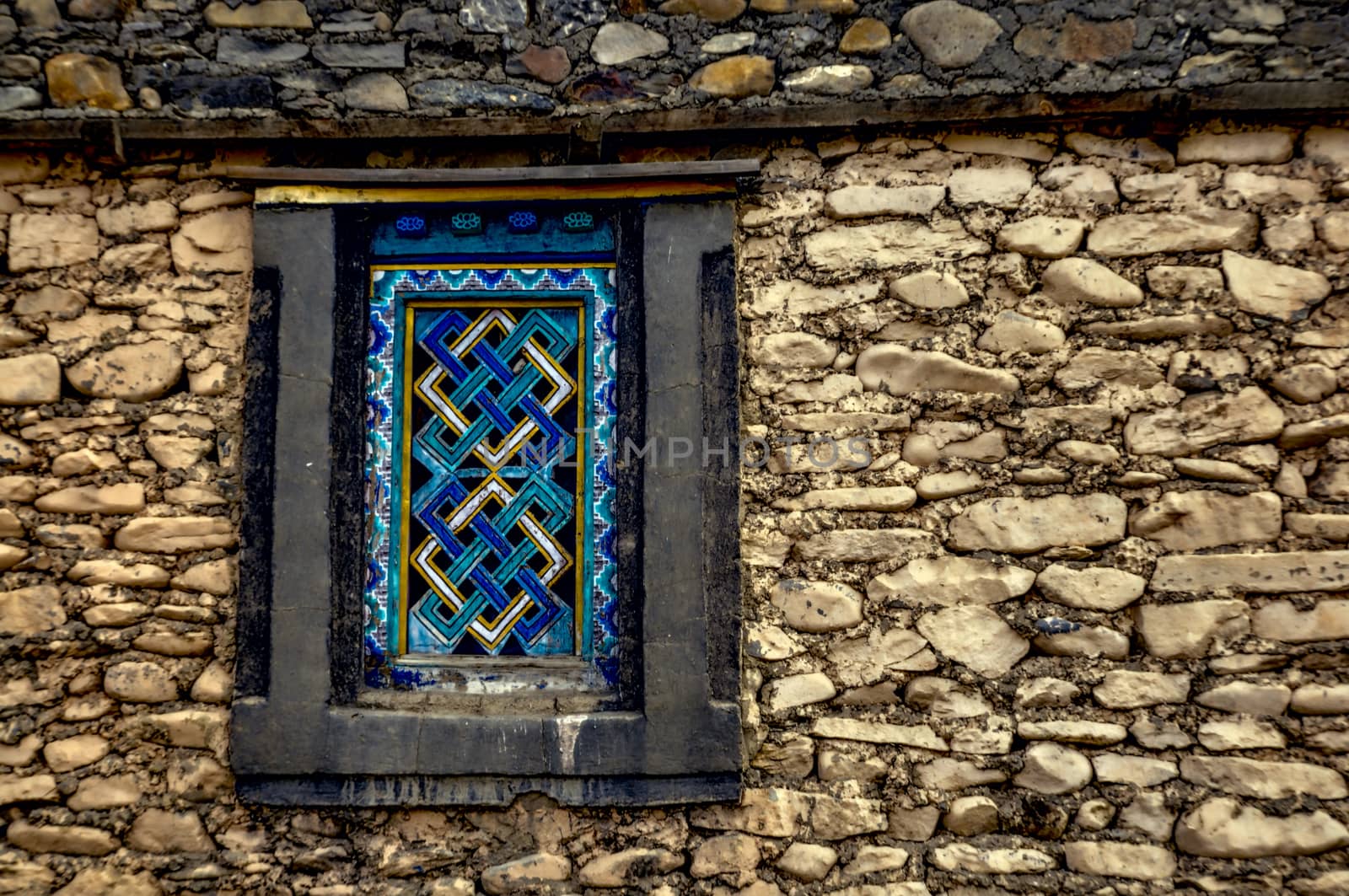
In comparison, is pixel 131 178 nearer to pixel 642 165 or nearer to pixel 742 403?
pixel 642 165

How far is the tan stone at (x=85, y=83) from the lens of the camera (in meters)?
2.41

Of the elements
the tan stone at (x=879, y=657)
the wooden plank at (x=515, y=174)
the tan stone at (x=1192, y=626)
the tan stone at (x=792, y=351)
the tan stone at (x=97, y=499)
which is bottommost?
the tan stone at (x=879, y=657)

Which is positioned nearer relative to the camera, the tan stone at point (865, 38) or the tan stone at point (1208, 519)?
the tan stone at point (1208, 519)

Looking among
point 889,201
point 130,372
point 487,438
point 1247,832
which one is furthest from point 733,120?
point 1247,832

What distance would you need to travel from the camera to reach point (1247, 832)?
2.15 metres

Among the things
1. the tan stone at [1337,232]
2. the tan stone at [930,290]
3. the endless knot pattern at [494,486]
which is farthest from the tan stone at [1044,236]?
the endless knot pattern at [494,486]

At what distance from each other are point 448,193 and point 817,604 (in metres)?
1.61

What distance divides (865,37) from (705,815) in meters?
2.26

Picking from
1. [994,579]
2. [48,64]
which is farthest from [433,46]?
[994,579]

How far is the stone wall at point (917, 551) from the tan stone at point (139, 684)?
1 cm

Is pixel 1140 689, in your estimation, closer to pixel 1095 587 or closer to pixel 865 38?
pixel 1095 587

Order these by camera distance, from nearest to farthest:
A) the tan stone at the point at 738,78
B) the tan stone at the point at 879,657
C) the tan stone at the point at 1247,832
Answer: the tan stone at the point at 1247,832, the tan stone at the point at 879,657, the tan stone at the point at 738,78

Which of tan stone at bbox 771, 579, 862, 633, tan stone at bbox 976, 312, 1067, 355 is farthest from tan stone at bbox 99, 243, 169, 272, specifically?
tan stone at bbox 976, 312, 1067, 355

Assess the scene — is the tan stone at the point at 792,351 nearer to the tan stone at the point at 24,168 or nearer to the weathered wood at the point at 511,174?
the weathered wood at the point at 511,174
